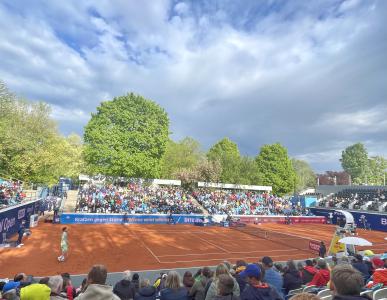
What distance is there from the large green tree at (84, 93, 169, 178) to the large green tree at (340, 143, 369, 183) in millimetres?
79593

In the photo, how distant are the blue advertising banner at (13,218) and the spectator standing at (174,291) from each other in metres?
18.0

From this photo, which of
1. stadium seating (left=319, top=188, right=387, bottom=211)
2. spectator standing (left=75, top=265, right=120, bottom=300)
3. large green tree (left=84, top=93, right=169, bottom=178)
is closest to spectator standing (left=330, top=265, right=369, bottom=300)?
spectator standing (left=75, top=265, right=120, bottom=300)

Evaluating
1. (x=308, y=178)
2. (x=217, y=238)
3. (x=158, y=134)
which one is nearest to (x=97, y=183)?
(x=158, y=134)

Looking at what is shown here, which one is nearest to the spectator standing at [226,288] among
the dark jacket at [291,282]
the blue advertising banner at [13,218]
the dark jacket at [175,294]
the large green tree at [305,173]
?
the dark jacket at [175,294]

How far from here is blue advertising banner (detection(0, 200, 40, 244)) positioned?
→ 64.2 ft

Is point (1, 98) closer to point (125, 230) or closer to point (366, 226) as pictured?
point (125, 230)

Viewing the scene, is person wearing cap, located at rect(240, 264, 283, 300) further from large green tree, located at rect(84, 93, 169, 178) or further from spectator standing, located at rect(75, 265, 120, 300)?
large green tree, located at rect(84, 93, 169, 178)

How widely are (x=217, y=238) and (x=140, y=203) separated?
14925mm

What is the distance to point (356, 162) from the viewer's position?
100375mm

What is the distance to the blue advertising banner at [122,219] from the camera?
1260 inches

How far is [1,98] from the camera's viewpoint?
38375 mm

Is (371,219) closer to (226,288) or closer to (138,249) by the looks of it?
(138,249)

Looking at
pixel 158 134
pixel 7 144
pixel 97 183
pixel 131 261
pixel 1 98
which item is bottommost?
pixel 131 261

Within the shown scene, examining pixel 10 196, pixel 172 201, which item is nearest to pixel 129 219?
pixel 172 201
